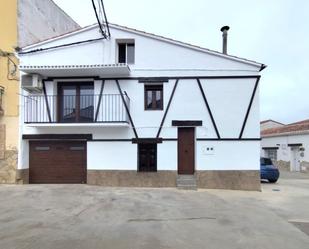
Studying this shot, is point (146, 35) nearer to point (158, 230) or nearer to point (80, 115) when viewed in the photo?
point (80, 115)

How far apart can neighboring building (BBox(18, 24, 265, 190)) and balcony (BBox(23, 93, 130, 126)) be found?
0.15ft

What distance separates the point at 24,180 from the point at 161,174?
6.37 m

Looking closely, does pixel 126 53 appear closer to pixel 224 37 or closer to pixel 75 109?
pixel 75 109

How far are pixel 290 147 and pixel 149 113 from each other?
2075cm

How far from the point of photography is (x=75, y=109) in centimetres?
1591

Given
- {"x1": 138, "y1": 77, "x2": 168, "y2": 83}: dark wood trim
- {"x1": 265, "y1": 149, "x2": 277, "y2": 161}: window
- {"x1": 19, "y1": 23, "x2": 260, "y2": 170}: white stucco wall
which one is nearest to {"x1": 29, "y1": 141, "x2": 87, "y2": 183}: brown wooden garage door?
{"x1": 19, "y1": 23, "x2": 260, "y2": 170}: white stucco wall

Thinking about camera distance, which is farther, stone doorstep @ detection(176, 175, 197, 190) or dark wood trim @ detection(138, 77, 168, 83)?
dark wood trim @ detection(138, 77, 168, 83)

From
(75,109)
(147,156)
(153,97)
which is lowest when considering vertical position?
(147,156)

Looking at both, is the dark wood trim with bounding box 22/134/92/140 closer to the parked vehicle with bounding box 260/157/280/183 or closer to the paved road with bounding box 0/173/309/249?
the paved road with bounding box 0/173/309/249

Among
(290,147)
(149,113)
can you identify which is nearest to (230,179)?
(149,113)

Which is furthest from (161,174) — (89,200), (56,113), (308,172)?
(308,172)

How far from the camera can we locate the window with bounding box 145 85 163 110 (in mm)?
15844

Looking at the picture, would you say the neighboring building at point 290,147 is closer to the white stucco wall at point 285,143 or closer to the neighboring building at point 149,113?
the white stucco wall at point 285,143

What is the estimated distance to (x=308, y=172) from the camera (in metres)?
28.5
